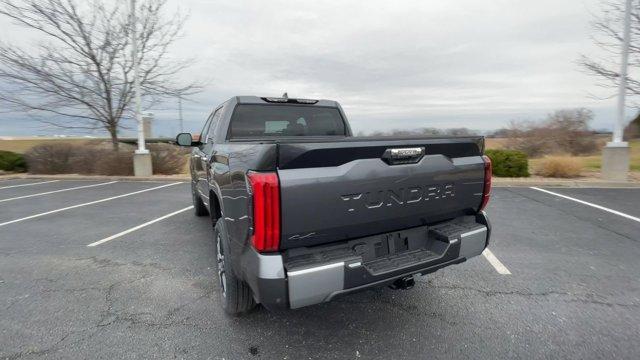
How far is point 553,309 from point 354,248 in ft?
6.80

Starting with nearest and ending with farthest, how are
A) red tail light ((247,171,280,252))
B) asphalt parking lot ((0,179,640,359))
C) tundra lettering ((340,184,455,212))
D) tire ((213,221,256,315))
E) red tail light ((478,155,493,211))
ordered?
red tail light ((247,171,280,252)), tundra lettering ((340,184,455,212)), asphalt parking lot ((0,179,640,359)), tire ((213,221,256,315)), red tail light ((478,155,493,211))

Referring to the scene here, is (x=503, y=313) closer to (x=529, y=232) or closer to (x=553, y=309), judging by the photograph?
(x=553, y=309)

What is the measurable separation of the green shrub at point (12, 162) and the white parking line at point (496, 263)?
17207 millimetres

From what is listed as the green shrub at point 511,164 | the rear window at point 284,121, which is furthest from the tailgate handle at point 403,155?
the green shrub at point 511,164

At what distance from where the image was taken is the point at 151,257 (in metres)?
4.37

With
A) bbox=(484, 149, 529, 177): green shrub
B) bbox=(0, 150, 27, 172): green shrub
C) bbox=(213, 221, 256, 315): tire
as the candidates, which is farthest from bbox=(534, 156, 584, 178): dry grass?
bbox=(0, 150, 27, 172): green shrub

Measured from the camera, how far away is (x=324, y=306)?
122 inches

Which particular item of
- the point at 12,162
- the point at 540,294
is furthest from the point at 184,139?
the point at 12,162

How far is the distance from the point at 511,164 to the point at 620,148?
2.79 m

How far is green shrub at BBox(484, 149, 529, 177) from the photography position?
10.6 metres

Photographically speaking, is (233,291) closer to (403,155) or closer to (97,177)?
(403,155)

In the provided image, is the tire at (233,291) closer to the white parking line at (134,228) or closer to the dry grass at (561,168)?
the white parking line at (134,228)

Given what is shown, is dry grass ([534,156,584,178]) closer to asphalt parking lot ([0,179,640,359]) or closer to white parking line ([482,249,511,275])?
asphalt parking lot ([0,179,640,359])

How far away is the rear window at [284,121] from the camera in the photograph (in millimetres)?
3904
